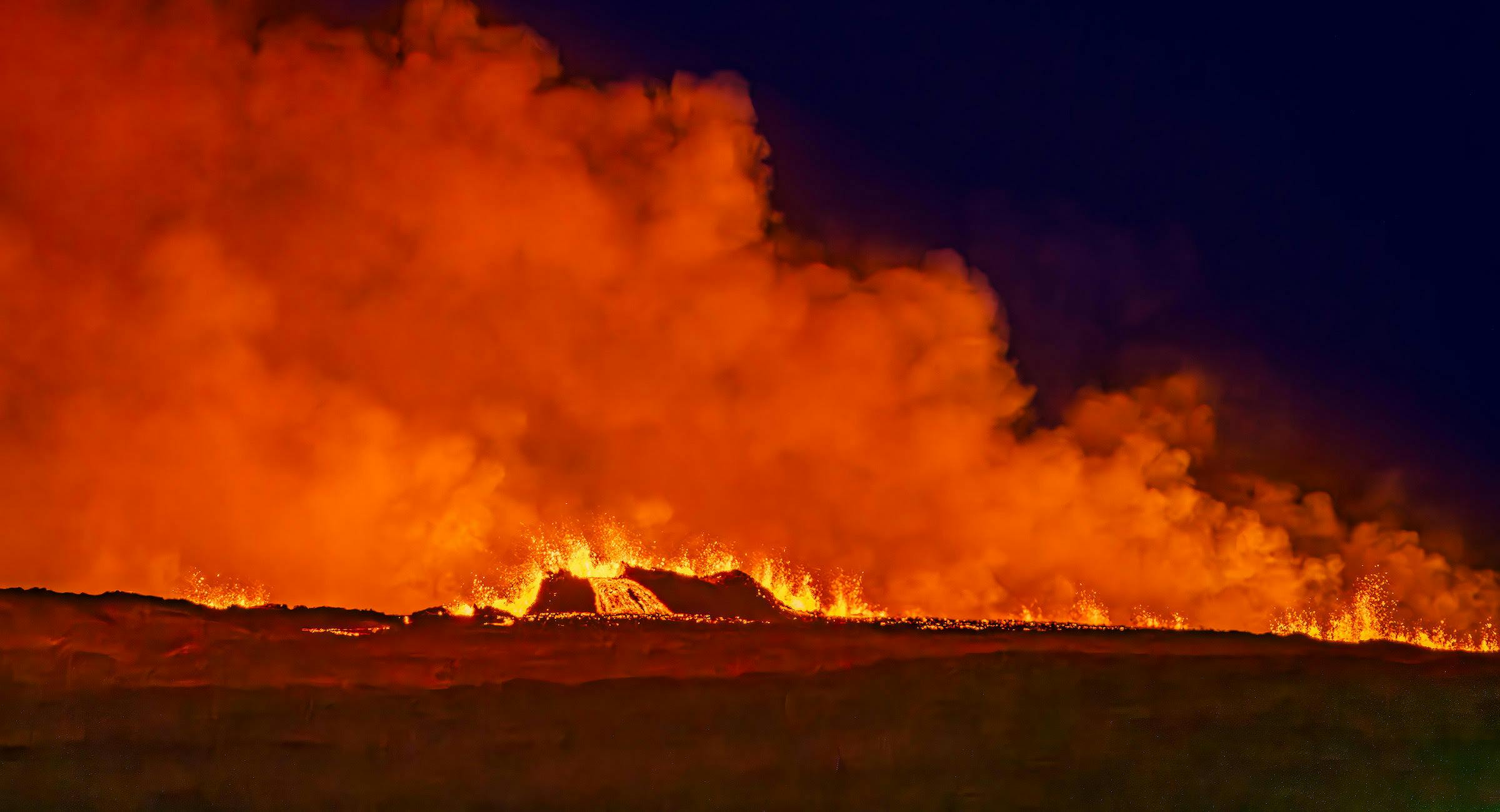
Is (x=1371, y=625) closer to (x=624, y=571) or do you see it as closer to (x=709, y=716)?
(x=624, y=571)

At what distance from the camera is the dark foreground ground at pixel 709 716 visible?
6.23 m

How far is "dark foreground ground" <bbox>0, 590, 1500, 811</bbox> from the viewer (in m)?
6.23

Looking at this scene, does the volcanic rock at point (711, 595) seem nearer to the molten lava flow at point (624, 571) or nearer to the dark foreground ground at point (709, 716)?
the molten lava flow at point (624, 571)

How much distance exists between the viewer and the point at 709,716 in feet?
22.1

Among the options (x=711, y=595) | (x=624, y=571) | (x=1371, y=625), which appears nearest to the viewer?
(x=711, y=595)

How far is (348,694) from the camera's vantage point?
641 centimetres

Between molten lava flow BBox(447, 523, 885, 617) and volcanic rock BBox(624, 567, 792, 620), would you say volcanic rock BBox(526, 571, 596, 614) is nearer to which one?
molten lava flow BBox(447, 523, 885, 617)

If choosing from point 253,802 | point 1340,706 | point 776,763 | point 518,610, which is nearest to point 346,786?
point 253,802

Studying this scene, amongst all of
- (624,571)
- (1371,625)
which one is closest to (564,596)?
(624,571)

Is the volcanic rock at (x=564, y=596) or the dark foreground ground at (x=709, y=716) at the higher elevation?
the volcanic rock at (x=564, y=596)

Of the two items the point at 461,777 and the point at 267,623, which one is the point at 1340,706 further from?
the point at 267,623

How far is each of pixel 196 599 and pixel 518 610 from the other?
222 centimetres

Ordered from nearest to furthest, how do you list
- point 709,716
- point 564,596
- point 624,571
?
point 709,716
point 564,596
point 624,571

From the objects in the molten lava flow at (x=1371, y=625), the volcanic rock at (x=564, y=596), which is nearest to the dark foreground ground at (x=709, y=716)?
the volcanic rock at (x=564, y=596)
